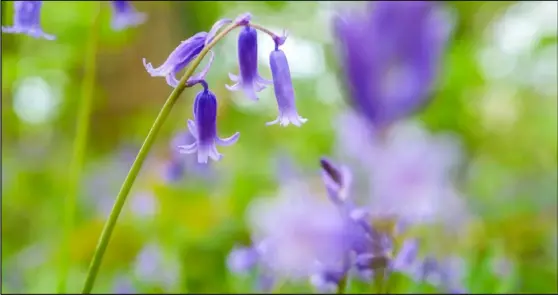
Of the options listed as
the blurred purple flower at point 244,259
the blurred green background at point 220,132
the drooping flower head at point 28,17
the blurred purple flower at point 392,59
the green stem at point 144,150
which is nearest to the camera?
the green stem at point 144,150

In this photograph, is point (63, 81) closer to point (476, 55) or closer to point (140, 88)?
point (140, 88)

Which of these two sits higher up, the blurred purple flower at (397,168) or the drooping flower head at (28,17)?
the blurred purple flower at (397,168)

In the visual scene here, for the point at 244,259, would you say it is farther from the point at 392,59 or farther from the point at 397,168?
the point at 392,59

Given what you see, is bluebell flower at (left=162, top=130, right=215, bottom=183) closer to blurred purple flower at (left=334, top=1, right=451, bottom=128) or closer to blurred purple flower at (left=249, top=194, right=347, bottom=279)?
blurred purple flower at (left=249, top=194, right=347, bottom=279)

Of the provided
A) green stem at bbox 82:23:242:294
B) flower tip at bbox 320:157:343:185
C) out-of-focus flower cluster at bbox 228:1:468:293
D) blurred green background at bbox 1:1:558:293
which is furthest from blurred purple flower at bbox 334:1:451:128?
green stem at bbox 82:23:242:294

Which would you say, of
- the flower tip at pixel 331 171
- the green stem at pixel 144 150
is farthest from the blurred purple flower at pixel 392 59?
the green stem at pixel 144 150

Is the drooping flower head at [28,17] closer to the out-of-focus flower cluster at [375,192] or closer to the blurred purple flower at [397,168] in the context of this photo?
the out-of-focus flower cluster at [375,192]

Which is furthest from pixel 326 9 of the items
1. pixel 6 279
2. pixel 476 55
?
pixel 6 279
